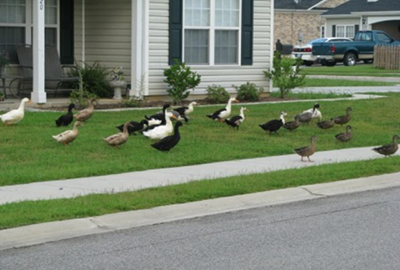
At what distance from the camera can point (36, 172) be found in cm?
1287

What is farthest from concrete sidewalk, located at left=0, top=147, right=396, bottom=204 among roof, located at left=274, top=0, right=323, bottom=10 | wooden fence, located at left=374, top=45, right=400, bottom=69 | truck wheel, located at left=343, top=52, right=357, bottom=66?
roof, located at left=274, top=0, right=323, bottom=10

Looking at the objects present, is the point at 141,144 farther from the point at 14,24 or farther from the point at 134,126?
the point at 14,24

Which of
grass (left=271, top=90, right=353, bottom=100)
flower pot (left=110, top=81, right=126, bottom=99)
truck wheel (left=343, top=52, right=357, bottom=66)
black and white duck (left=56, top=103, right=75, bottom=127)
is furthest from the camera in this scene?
truck wheel (left=343, top=52, right=357, bottom=66)

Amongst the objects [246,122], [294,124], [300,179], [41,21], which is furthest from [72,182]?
[41,21]

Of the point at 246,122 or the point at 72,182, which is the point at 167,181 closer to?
the point at 72,182

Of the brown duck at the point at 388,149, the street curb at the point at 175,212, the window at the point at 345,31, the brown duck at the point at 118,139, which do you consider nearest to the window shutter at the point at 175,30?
the brown duck at the point at 118,139

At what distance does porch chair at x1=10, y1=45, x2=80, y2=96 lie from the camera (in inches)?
882

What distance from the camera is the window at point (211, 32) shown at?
79.3 ft

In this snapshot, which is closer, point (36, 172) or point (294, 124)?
point (36, 172)

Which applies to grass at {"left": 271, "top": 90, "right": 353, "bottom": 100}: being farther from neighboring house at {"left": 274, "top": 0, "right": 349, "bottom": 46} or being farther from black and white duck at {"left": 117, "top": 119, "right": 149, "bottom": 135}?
neighboring house at {"left": 274, "top": 0, "right": 349, "bottom": 46}

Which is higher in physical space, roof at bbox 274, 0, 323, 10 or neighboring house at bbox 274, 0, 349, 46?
roof at bbox 274, 0, 323, 10

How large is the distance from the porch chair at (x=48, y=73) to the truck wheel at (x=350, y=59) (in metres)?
32.5

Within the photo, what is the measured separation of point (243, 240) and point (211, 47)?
15.7m

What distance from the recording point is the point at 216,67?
24.7 m
